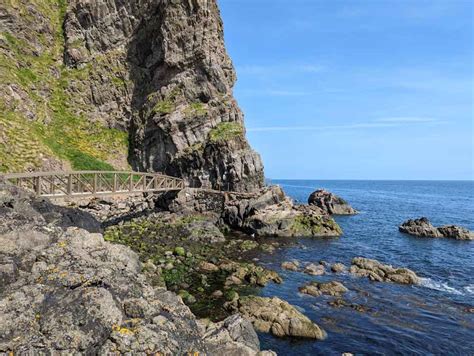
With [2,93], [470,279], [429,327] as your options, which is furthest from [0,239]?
[2,93]

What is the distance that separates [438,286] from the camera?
29.0 m

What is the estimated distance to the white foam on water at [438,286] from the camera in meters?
27.8

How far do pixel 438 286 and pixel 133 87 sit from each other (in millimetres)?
55729

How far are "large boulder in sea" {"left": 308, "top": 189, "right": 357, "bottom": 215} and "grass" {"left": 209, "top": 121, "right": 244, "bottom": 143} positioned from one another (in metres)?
33.4

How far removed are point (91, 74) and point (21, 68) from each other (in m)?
11.0

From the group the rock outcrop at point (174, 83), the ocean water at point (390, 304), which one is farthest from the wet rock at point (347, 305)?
the rock outcrop at point (174, 83)

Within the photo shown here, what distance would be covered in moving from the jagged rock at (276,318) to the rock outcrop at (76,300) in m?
6.54

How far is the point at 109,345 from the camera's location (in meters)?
9.00

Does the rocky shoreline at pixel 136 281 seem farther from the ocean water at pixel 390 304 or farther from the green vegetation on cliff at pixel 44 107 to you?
the green vegetation on cliff at pixel 44 107

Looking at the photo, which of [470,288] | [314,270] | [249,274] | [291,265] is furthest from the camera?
[291,265]

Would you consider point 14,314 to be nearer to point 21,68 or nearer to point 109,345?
point 109,345

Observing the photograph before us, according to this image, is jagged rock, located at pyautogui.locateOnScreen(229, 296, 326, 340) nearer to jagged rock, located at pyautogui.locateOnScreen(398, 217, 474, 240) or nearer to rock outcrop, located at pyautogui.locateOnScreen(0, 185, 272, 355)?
rock outcrop, located at pyautogui.locateOnScreen(0, 185, 272, 355)

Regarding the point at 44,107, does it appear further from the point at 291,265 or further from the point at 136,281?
the point at 136,281

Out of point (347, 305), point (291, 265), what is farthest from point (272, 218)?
point (347, 305)
